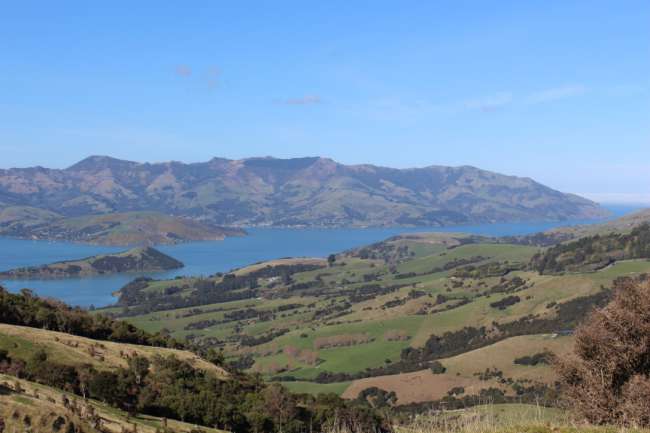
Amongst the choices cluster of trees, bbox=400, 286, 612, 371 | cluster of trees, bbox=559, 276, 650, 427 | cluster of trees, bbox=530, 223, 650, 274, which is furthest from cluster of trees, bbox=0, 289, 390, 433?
cluster of trees, bbox=530, 223, 650, 274

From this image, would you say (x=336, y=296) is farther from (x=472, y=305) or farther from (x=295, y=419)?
(x=295, y=419)

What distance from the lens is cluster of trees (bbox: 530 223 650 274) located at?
563 feet

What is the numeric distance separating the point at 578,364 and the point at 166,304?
193 m

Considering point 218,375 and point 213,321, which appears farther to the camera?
point 213,321

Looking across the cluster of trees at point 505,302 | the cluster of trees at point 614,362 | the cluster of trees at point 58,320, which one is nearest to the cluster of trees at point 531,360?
the cluster of trees at point 505,302

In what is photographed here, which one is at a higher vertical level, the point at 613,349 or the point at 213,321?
the point at 613,349

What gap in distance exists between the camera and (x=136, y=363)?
34.1 m

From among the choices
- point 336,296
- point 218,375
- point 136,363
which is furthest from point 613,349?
point 336,296

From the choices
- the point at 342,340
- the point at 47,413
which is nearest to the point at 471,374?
the point at 342,340

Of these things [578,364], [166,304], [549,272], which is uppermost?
[578,364]

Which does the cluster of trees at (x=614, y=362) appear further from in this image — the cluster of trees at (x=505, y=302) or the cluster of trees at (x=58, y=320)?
the cluster of trees at (x=505, y=302)

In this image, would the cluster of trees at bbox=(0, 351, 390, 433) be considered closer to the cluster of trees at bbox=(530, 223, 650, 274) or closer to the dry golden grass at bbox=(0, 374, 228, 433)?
the dry golden grass at bbox=(0, 374, 228, 433)

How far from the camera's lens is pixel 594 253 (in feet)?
606

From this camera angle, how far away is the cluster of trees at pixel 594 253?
172 meters
